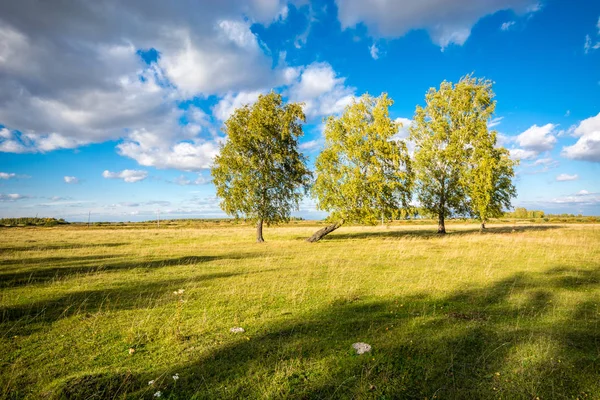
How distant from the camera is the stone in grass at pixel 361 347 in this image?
19.8 ft

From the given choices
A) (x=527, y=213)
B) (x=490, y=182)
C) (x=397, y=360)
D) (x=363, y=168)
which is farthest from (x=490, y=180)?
(x=527, y=213)

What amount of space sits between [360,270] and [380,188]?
50.7 feet

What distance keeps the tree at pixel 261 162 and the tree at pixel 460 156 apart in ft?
56.5

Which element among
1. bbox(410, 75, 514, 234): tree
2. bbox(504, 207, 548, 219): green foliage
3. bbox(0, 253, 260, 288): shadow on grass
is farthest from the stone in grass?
bbox(504, 207, 548, 219): green foliage

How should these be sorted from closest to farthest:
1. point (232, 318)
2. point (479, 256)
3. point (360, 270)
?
point (232, 318) → point (360, 270) → point (479, 256)

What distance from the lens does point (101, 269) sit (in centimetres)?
1591

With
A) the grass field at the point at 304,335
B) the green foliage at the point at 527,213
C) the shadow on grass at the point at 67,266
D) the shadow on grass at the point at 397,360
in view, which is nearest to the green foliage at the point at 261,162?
the shadow on grass at the point at 67,266

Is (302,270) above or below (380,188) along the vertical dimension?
below

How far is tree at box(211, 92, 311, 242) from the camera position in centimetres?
2959

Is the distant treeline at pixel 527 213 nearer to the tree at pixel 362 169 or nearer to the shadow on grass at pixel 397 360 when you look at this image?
the tree at pixel 362 169

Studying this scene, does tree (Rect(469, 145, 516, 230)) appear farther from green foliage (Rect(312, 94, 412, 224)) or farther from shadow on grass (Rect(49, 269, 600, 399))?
shadow on grass (Rect(49, 269, 600, 399))

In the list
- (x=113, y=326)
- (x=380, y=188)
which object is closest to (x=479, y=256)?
(x=380, y=188)

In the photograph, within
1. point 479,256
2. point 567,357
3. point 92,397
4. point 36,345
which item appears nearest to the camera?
point 92,397

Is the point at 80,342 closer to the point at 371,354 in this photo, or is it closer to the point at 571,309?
the point at 371,354
